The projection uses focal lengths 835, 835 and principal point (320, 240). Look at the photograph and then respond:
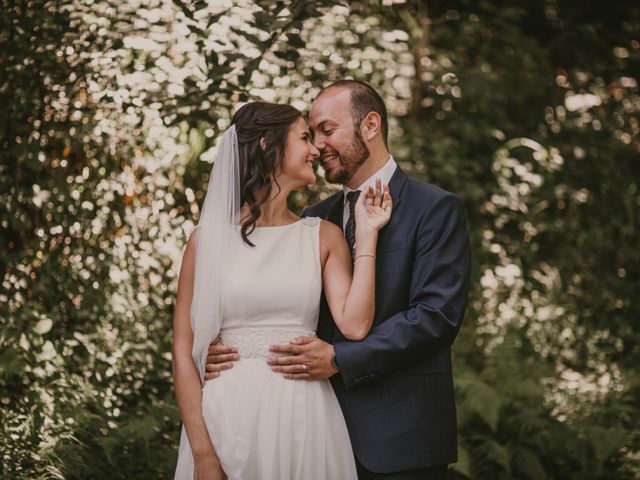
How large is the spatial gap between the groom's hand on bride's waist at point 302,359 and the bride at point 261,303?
0.12 feet

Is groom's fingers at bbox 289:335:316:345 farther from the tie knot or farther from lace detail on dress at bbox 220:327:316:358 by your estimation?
the tie knot

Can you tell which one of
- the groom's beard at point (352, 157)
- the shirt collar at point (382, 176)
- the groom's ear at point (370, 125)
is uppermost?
the groom's ear at point (370, 125)

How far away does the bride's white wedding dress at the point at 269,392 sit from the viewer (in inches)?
106

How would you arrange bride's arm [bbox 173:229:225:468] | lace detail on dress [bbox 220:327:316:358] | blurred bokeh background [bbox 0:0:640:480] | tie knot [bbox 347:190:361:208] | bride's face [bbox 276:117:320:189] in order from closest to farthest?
bride's arm [bbox 173:229:225:468], lace detail on dress [bbox 220:327:316:358], bride's face [bbox 276:117:320:189], tie knot [bbox 347:190:361:208], blurred bokeh background [bbox 0:0:640:480]

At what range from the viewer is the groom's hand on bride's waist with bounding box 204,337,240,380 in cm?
278

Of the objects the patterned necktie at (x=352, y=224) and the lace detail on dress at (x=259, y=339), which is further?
the patterned necktie at (x=352, y=224)

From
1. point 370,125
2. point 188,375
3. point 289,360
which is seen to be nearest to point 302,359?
point 289,360

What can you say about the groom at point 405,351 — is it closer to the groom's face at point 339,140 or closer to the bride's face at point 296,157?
the groom's face at point 339,140

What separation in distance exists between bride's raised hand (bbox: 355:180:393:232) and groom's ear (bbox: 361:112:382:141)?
0.88 feet

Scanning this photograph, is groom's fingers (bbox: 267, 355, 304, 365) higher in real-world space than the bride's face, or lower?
lower

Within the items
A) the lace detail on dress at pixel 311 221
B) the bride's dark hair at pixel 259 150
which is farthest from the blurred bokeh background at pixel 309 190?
the lace detail on dress at pixel 311 221

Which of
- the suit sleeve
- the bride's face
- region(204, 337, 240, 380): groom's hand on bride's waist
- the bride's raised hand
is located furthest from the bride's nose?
region(204, 337, 240, 380): groom's hand on bride's waist

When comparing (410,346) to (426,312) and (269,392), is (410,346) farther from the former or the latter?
(269,392)

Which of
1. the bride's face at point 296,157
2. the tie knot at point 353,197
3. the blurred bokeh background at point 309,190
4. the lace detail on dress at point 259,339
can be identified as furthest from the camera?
the blurred bokeh background at point 309,190
